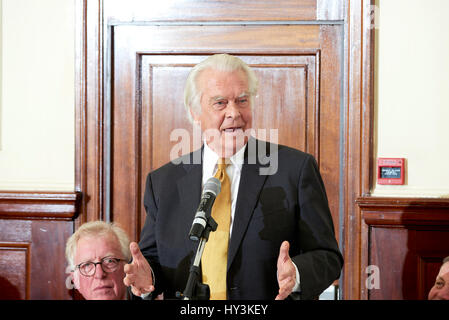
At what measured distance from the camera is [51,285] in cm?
213

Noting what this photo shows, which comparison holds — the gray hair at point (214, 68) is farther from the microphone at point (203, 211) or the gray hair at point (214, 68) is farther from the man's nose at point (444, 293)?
the man's nose at point (444, 293)

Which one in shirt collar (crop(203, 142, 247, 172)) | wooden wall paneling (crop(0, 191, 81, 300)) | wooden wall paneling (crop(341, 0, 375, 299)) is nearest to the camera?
shirt collar (crop(203, 142, 247, 172))

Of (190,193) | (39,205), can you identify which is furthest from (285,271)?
(39,205)

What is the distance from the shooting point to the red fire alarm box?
6.53ft

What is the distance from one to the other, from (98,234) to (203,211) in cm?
74

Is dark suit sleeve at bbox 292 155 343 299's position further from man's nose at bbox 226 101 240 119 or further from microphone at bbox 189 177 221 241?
microphone at bbox 189 177 221 241

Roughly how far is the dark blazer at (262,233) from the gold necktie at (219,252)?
0.08 feet

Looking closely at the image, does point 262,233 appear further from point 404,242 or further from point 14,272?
point 14,272

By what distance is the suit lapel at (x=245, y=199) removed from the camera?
1818 millimetres

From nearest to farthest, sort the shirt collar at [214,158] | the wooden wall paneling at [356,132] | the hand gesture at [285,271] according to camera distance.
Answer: the hand gesture at [285,271]
the shirt collar at [214,158]
the wooden wall paneling at [356,132]

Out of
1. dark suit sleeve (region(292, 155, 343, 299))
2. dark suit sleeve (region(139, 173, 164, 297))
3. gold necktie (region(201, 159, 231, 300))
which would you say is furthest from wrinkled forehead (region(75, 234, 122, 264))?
dark suit sleeve (region(292, 155, 343, 299))

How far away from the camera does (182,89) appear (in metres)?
2.06

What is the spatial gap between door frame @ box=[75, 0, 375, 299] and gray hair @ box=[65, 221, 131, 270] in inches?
6.6

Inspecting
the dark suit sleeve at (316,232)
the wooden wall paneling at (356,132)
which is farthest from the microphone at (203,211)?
the wooden wall paneling at (356,132)
